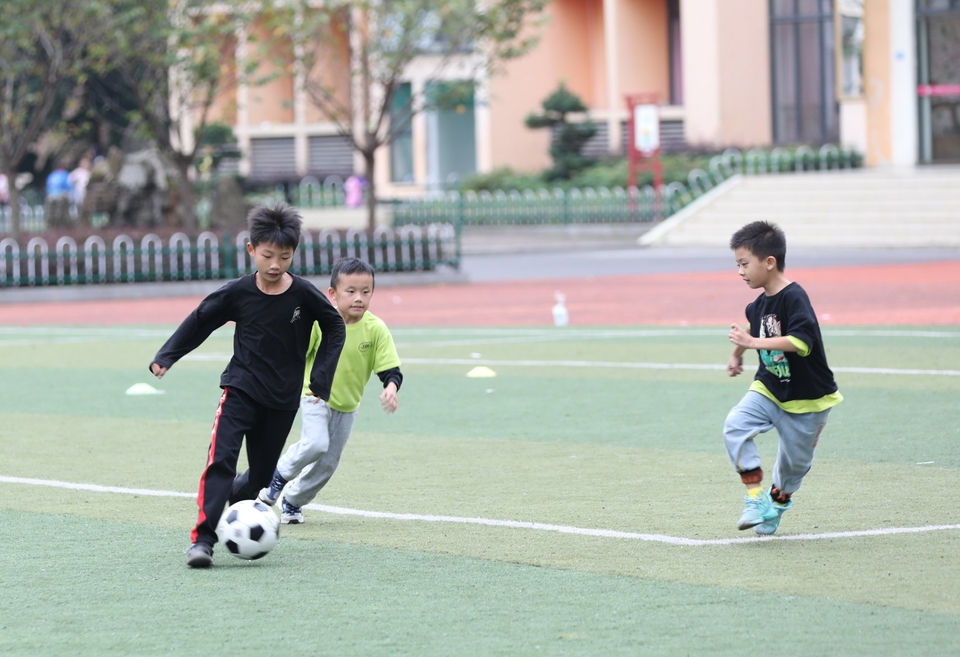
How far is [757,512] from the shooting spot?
6.32 metres

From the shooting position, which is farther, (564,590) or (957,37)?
(957,37)

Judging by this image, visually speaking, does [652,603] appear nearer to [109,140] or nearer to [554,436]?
[554,436]

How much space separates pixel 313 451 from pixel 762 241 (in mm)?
2134

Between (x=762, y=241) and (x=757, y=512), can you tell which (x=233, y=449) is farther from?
(x=762, y=241)

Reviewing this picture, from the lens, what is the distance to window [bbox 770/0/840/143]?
1823 inches

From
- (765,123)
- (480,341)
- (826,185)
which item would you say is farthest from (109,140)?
(480,341)

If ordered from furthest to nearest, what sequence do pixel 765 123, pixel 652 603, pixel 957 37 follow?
pixel 765 123 < pixel 957 37 < pixel 652 603

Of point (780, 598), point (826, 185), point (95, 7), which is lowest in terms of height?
point (780, 598)

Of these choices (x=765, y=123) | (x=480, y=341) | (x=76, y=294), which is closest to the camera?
(x=480, y=341)

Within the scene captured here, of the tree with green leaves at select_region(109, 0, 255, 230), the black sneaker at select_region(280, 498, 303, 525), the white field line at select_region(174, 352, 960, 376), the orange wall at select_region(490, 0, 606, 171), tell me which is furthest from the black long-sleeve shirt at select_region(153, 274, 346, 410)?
the orange wall at select_region(490, 0, 606, 171)

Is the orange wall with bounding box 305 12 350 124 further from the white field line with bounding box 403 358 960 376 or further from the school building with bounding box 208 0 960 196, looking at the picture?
the white field line with bounding box 403 358 960 376

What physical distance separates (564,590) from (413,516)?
5.58ft

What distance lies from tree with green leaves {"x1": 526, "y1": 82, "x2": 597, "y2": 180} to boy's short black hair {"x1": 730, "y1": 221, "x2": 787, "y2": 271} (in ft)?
126

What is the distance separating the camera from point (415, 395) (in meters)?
11.8
